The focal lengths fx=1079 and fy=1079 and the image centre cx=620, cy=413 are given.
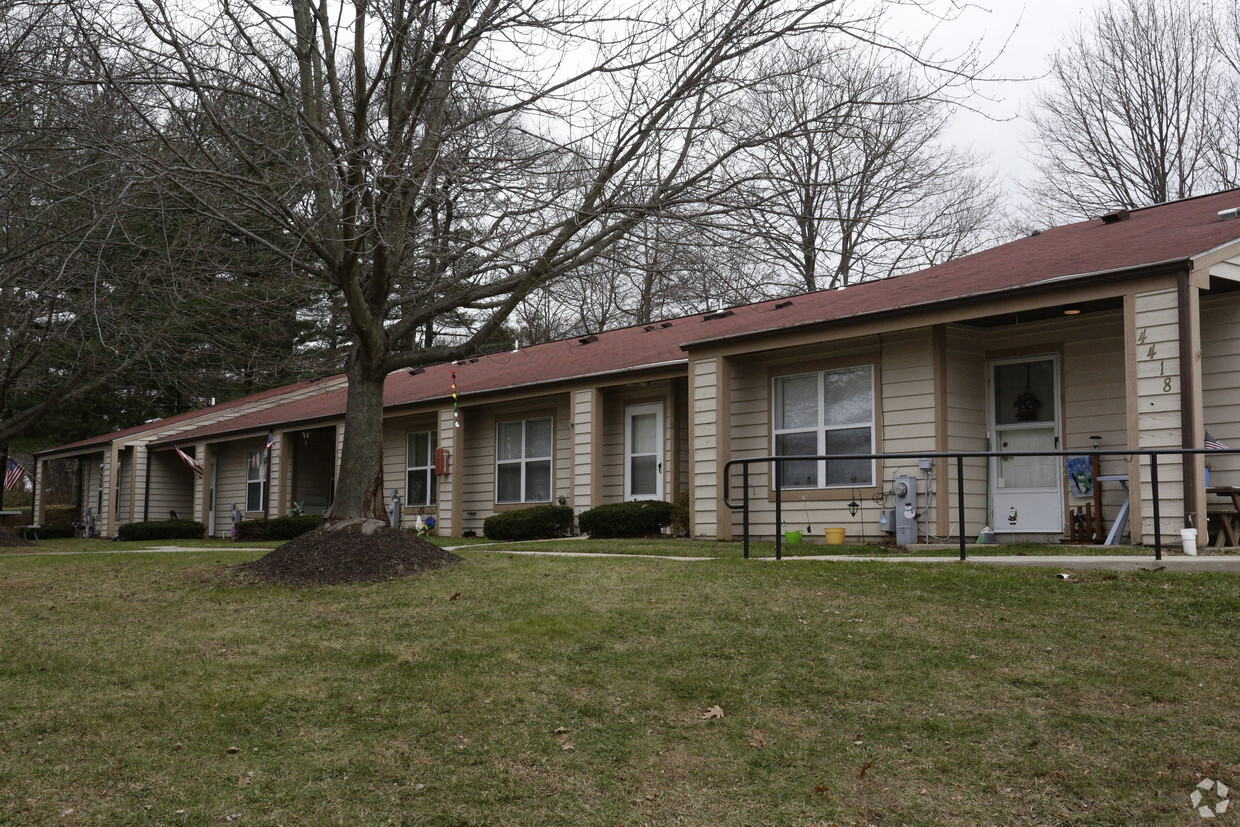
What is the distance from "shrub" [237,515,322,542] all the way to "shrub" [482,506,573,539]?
4.78m

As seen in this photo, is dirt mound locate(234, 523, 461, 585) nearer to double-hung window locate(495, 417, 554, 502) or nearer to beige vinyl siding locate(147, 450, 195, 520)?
double-hung window locate(495, 417, 554, 502)

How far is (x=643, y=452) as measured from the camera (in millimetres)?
18172

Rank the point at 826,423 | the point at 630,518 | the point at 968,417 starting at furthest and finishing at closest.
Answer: the point at 630,518 → the point at 826,423 → the point at 968,417

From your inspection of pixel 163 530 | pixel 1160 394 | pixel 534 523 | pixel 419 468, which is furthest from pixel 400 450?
pixel 1160 394

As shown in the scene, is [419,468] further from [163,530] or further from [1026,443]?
[1026,443]

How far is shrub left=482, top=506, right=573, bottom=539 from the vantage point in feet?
59.3

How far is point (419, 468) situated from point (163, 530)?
8.68m

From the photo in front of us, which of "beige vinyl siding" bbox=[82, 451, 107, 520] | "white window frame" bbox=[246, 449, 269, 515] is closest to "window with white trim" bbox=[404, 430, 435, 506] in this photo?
"white window frame" bbox=[246, 449, 269, 515]

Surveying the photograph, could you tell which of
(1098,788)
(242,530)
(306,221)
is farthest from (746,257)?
(242,530)

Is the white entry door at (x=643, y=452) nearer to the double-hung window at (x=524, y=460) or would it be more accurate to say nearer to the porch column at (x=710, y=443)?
the double-hung window at (x=524, y=460)

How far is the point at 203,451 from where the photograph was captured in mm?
A: 29281

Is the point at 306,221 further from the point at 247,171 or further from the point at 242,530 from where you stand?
the point at 242,530

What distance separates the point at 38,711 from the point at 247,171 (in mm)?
6239

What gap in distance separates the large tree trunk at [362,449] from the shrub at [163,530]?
58.4ft
